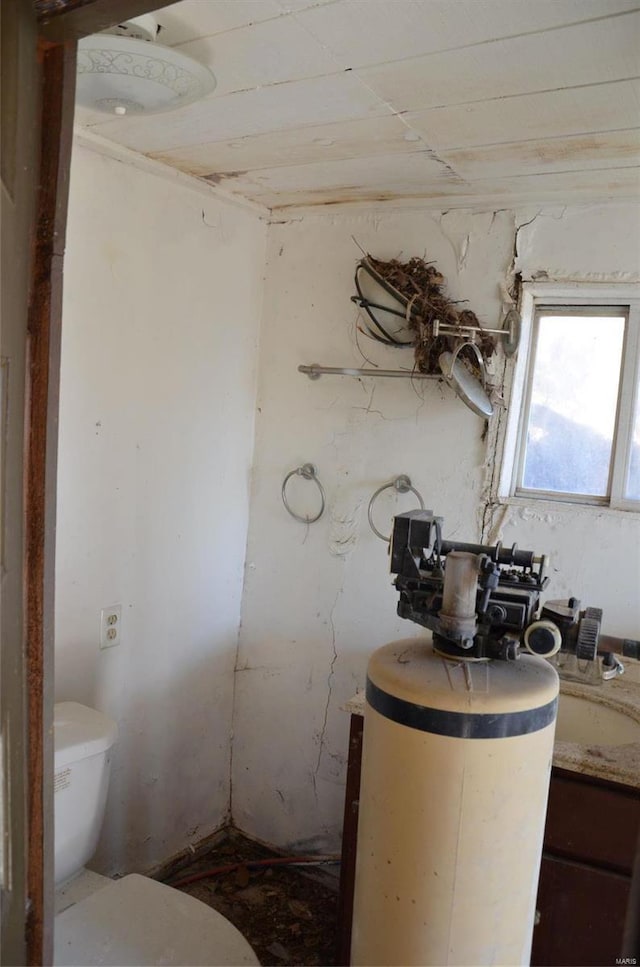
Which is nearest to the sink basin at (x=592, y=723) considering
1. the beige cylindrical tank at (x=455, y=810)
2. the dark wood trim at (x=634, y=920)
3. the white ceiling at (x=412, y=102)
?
the beige cylindrical tank at (x=455, y=810)

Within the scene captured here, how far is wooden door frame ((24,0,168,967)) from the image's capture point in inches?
28.4

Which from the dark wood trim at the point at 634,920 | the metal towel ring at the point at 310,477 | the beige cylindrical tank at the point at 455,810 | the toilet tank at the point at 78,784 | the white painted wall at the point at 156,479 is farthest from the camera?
the metal towel ring at the point at 310,477

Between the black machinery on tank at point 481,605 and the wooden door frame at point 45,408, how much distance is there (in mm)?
559

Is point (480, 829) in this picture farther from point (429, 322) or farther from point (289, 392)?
point (289, 392)

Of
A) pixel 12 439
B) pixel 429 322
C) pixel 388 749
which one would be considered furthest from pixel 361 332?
pixel 12 439

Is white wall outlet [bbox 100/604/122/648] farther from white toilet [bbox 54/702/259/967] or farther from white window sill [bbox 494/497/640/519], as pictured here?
white window sill [bbox 494/497/640/519]

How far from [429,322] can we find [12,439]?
1406 millimetres

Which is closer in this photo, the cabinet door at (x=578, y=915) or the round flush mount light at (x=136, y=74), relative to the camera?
the round flush mount light at (x=136, y=74)

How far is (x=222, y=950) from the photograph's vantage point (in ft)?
4.53

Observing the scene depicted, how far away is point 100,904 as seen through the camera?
146cm

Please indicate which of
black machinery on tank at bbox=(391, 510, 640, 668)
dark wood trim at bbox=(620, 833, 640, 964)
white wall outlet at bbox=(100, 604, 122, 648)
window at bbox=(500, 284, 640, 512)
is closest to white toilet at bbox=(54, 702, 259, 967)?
white wall outlet at bbox=(100, 604, 122, 648)

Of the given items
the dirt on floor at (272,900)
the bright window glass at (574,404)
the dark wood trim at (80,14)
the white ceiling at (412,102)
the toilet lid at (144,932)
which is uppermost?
the white ceiling at (412,102)

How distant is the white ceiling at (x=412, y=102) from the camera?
1062mm

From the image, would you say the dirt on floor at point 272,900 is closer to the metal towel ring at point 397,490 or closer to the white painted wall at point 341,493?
the white painted wall at point 341,493
